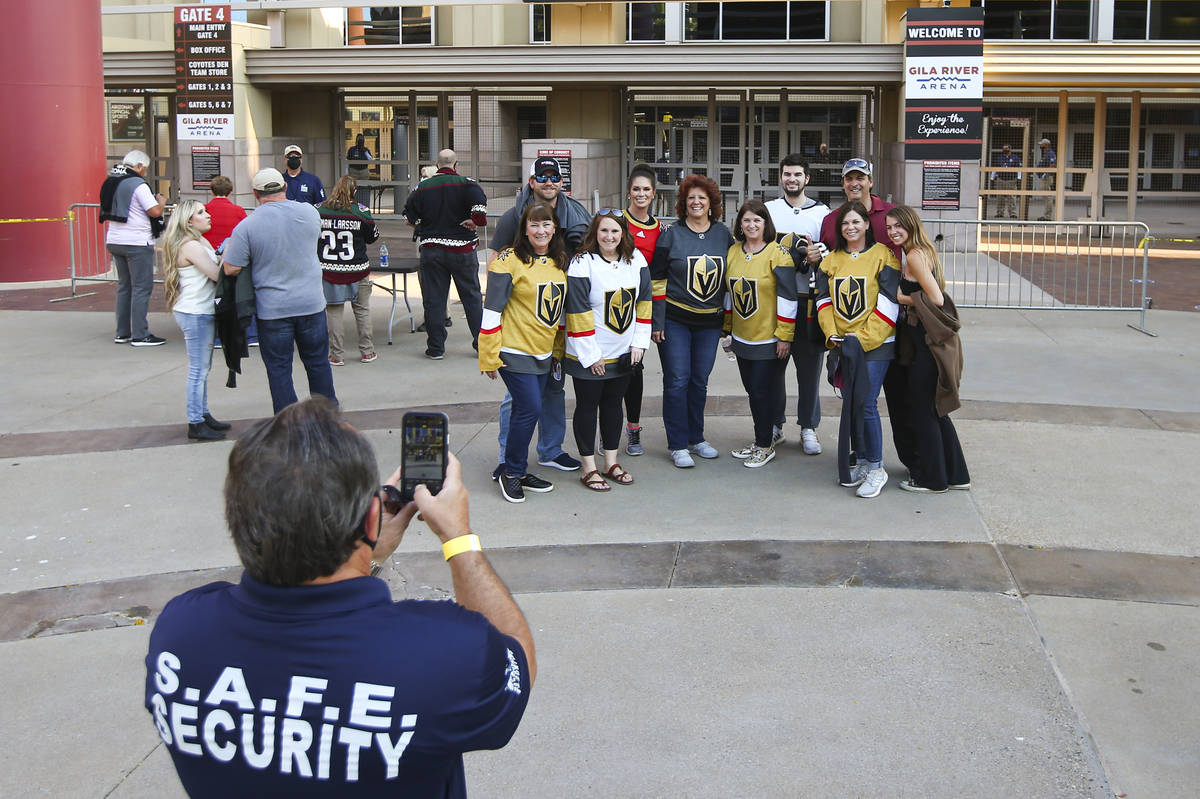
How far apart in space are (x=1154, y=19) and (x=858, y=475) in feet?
58.5

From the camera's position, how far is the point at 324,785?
2.07 meters

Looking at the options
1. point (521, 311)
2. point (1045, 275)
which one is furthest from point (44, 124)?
point (1045, 275)

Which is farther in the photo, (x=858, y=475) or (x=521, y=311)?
(x=858, y=475)

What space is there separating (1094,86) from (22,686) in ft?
61.7

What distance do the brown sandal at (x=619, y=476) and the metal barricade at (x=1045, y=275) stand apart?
5.46m

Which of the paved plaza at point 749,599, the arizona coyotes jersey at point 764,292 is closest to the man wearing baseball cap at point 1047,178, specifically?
the paved plaza at point 749,599

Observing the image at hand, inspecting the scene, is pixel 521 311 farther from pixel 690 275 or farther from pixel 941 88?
pixel 941 88

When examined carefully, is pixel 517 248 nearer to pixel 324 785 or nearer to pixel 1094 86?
pixel 324 785

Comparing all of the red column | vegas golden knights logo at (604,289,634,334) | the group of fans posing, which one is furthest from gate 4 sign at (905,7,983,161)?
vegas golden knights logo at (604,289,634,334)

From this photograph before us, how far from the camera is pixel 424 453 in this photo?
8.31 ft

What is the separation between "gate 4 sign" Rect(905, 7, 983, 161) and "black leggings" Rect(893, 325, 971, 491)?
473 inches

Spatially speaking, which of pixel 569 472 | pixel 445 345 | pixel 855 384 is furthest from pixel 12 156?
pixel 855 384

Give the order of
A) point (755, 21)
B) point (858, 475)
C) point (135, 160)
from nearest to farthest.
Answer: point (858, 475)
point (135, 160)
point (755, 21)

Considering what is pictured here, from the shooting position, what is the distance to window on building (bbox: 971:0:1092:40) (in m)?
21.7
